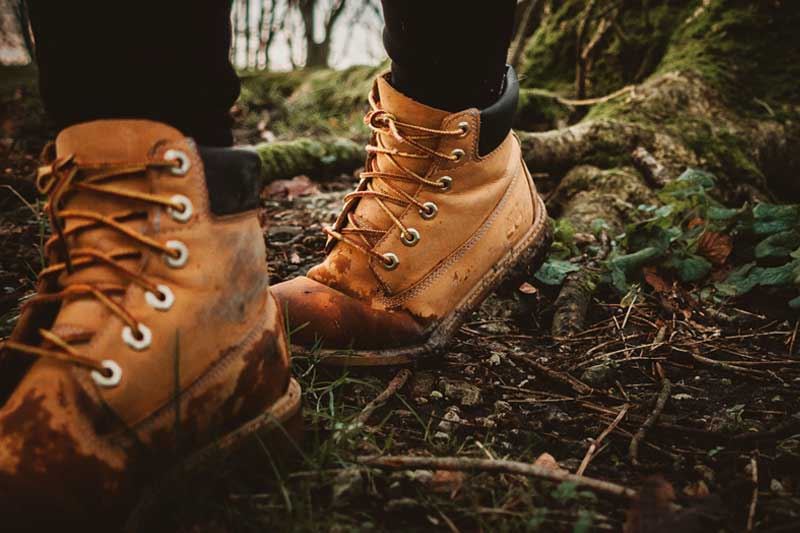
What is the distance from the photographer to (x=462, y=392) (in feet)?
4.84

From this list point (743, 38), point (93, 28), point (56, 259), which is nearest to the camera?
point (93, 28)

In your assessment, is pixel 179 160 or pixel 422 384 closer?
pixel 179 160

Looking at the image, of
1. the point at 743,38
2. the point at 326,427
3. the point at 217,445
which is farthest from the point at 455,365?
the point at 743,38

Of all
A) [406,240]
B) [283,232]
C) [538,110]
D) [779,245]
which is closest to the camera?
[406,240]

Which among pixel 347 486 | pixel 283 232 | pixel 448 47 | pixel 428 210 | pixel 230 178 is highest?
pixel 448 47

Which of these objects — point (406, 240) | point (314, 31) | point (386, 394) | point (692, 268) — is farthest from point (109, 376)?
point (314, 31)

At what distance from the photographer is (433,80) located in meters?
1.44

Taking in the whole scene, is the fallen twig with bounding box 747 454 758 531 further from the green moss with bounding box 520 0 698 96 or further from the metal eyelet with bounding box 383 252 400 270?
the green moss with bounding box 520 0 698 96

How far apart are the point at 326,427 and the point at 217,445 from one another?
262 millimetres

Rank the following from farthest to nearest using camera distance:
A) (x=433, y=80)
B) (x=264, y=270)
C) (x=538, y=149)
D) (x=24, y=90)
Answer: (x=24, y=90) < (x=538, y=149) < (x=433, y=80) < (x=264, y=270)

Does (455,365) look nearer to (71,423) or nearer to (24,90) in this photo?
(71,423)

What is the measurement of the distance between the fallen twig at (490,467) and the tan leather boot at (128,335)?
0.24 meters

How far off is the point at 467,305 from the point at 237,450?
74 cm

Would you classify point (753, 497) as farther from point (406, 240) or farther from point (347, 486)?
point (406, 240)
